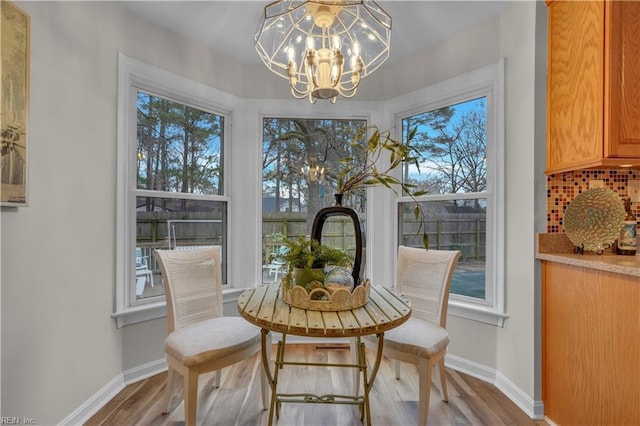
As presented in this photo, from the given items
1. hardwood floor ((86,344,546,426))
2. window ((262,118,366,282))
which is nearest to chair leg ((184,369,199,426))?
hardwood floor ((86,344,546,426))

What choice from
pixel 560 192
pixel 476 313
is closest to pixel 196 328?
pixel 476 313

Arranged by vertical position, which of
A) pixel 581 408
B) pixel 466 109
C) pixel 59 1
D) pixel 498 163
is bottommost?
pixel 581 408

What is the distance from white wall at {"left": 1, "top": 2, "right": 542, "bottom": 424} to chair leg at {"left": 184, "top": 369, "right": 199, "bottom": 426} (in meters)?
0.72

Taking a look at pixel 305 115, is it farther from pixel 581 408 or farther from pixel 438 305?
pixel 581 408

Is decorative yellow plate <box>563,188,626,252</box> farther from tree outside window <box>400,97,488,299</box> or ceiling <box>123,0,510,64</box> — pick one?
ceiling <box>123,0,510,64</box>

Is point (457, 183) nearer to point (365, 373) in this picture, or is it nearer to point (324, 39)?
point (324, 39)

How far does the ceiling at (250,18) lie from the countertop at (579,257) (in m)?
1.58

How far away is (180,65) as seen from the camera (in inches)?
96.3

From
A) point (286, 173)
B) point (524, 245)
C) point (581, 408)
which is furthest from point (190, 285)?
point (581, 408)

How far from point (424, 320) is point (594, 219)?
3.69 ft

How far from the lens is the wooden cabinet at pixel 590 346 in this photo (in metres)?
1.40

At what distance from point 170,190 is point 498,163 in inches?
95.0

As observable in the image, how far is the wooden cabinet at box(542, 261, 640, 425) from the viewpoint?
140 centimetres

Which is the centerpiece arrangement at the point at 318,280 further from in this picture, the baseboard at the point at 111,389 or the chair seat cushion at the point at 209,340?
the baseboard at the point at 111,389
